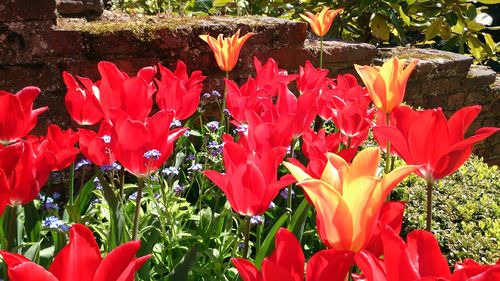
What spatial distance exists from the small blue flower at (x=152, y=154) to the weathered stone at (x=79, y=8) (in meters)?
1.87

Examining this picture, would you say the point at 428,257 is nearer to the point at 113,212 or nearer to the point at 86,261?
the point at 86,261

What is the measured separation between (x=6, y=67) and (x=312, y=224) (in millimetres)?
1208

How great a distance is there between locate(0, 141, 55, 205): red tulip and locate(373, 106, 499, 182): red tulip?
0.61 metres

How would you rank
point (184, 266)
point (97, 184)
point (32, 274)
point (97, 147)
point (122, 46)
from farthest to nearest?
point (122, 46)
point (97, 184)
point (97, 147)
point (184, 266)
point (32, 274)

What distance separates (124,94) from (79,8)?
1.72 metres

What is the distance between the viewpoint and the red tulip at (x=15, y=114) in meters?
1.34

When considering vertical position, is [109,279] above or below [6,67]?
above

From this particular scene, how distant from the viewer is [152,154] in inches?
48.1

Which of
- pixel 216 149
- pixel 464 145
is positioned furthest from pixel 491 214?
pixel 464 145

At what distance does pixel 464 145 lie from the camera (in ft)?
3.63

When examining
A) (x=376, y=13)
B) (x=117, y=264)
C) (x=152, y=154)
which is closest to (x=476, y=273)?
(x=117, y=264)

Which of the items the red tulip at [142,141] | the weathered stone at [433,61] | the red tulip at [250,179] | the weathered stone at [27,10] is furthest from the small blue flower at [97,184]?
the weathered stone at [433,61]

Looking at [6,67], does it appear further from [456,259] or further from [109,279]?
[109,279]

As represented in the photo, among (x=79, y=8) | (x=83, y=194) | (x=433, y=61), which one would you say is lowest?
(x=433, y=61)
